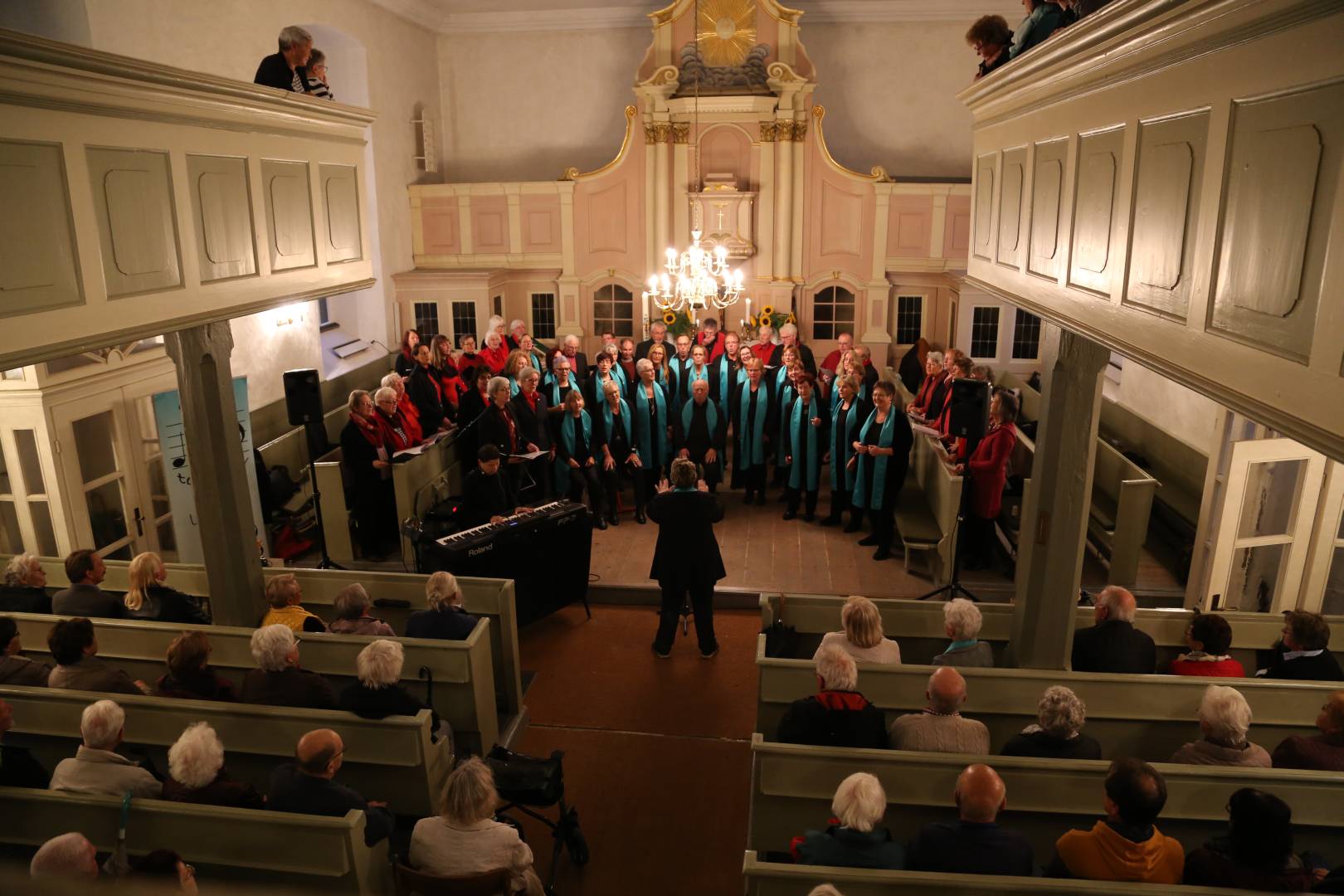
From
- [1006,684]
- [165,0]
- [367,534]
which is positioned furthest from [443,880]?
[165,0]

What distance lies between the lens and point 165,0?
8.27 m

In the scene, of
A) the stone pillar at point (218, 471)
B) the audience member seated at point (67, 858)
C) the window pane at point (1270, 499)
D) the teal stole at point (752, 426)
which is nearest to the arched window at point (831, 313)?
the teal stole at point (752, 426)

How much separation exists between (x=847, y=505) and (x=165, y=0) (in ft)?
26.1

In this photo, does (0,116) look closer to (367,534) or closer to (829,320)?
(367,534)

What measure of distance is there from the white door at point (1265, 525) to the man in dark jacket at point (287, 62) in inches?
253

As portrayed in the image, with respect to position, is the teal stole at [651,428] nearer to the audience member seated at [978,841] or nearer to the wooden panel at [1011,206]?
the wooden panel at [1011,206]

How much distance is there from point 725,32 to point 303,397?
326 inches

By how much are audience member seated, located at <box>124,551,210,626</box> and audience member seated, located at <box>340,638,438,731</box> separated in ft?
5.18

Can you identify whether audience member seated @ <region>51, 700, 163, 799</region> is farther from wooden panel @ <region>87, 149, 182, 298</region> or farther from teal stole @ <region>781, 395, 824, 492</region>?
teal stole @ <region>781, 395, 824, 492</region>

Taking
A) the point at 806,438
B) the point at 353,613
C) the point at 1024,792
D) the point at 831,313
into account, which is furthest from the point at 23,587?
the point at 831,313

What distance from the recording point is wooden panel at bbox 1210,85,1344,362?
2113 mm

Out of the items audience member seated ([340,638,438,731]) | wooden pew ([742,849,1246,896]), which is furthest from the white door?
audience member seated ([340,638,438,731])

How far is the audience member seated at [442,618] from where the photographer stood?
16.6ft

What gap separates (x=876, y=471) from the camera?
27.0ft
